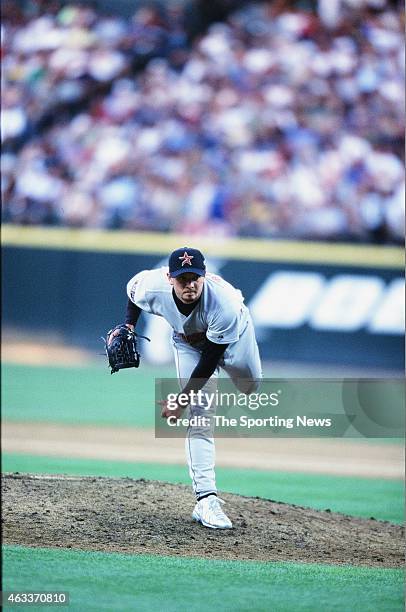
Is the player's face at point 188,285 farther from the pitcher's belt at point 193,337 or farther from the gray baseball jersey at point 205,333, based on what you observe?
the pitcher's belt at point 193,337

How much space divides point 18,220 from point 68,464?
15.0ft

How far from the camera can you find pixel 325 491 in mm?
5863

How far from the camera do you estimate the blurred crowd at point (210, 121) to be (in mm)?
10438

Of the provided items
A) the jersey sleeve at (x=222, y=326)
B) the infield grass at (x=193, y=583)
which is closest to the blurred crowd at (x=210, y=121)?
the jersey sleeve at (x=222, y=326)

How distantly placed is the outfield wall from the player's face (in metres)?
6.03

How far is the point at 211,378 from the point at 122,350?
39 cm

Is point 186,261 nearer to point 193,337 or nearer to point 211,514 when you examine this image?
point 193,337

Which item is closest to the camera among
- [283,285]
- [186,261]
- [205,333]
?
[186,261]

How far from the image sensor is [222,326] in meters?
3.92

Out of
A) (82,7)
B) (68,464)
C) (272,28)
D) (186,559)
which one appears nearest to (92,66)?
(82,7)

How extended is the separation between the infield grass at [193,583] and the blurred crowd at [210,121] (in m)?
6.64

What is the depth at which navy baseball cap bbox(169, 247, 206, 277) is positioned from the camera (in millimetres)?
3693

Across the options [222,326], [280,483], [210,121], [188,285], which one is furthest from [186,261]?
[210,121]

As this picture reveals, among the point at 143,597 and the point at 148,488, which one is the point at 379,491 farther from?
the point at 143,597
